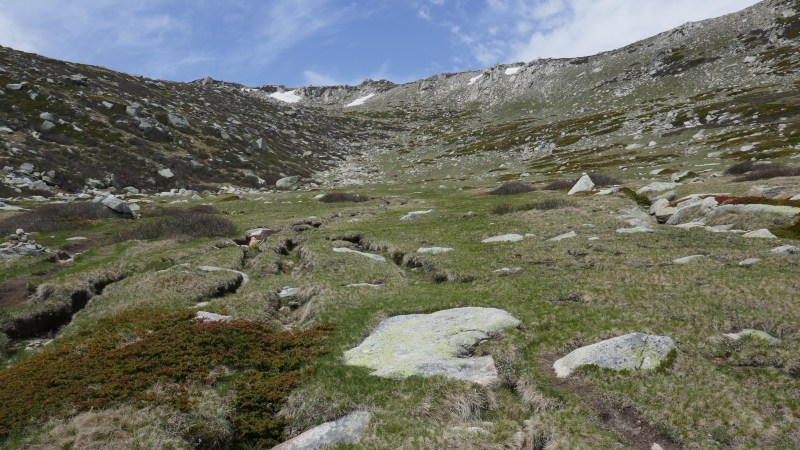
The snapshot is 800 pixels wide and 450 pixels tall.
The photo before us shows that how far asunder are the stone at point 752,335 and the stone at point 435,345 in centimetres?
782

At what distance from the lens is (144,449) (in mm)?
12430

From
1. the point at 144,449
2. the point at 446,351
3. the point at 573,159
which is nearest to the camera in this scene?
the point at 144,449

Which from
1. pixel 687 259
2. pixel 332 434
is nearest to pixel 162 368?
pixel 332 434

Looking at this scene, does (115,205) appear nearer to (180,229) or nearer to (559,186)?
(180,229)

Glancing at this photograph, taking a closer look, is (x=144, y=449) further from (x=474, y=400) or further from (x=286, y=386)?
(x=474, y=400)

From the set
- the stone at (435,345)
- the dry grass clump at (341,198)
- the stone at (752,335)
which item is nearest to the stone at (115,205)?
the dry grass clump at (341,198)

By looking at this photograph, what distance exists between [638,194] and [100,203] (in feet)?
203

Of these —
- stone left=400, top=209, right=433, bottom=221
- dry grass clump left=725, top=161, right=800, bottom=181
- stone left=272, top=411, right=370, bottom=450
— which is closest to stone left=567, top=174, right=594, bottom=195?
dry grass clump left=725, top=161, right=800, bottom=181

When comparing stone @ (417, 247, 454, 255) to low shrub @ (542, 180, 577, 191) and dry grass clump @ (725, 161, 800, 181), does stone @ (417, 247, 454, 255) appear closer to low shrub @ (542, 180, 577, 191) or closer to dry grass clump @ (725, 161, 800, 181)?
low shrub @ (542, 180, 577, 191)

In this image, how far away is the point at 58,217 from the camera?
45469 mm

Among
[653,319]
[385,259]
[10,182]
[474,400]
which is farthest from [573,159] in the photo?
[10,182]

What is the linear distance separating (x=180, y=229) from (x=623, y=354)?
126 feet

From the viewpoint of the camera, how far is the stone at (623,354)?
49.5 ft

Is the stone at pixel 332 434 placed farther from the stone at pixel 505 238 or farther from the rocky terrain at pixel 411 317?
the stone at pixel 505 238
